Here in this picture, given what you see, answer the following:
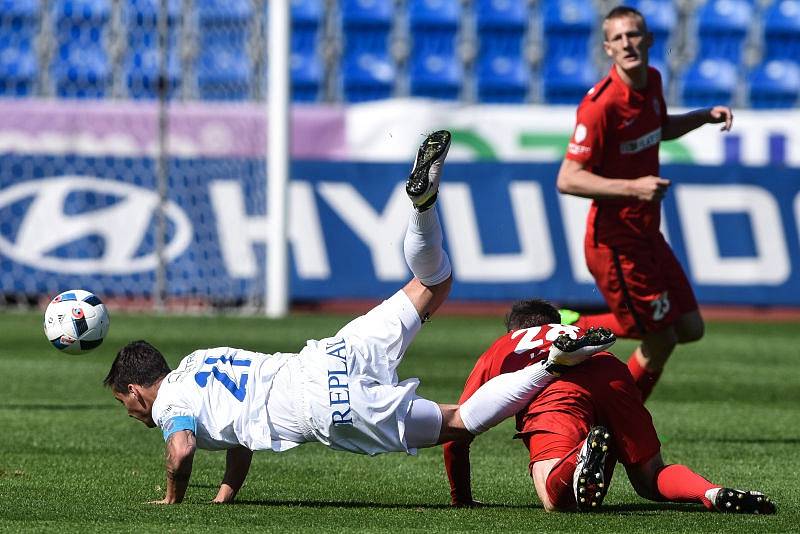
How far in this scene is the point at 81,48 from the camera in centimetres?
1886

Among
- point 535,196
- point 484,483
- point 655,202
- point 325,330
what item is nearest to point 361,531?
point 484,483

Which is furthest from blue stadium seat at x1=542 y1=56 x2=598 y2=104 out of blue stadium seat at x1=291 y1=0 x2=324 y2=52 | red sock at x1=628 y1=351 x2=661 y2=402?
red sock at x1=628 y1=351 x2=661 y2=402

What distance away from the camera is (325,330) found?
543 inches

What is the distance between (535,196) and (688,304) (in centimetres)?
851

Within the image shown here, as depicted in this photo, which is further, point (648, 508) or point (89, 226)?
point (89, 226)

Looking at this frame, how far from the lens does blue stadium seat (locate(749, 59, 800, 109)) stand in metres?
19.3

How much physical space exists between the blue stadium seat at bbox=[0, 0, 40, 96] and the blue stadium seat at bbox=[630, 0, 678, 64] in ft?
26.3

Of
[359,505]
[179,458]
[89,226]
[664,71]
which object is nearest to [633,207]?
[359,505]

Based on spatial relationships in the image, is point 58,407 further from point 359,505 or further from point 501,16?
point 501,16

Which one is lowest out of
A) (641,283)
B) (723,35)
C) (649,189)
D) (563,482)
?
(563,482)

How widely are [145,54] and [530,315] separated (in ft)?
44.4

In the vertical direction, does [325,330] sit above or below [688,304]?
below

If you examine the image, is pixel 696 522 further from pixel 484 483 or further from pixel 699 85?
pixel 699 85

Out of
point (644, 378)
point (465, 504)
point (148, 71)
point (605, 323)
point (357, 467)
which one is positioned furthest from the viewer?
point (148, 71)
